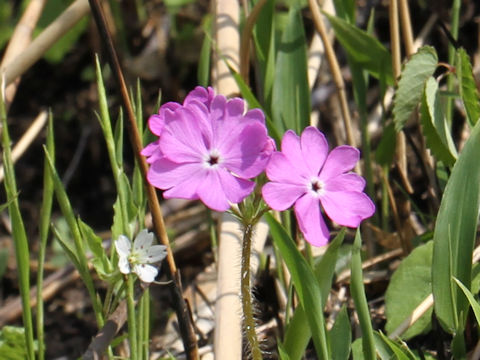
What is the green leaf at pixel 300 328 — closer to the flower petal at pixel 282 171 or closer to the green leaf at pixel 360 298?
the green leaf at pixel 360 298

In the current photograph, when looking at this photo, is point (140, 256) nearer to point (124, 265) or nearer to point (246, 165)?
point (124, 265)

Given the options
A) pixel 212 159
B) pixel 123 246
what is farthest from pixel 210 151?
pixel 123 246

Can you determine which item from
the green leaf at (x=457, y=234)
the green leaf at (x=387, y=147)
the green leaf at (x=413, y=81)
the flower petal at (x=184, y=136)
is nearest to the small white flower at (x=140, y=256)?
the flower petal at (x=184, y=136)

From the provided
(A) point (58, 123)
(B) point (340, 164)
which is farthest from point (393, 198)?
(A) point (58, 123)

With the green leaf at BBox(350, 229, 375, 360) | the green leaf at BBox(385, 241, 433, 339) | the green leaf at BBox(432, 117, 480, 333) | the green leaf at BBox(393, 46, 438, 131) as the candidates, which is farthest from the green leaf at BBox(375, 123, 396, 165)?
the green leaf at BBox(350, 229, 375, 360)

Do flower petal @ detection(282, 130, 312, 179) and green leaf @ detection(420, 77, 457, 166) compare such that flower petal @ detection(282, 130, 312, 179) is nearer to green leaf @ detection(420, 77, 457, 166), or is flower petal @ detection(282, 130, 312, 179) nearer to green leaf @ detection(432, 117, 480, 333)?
green leaf @ detection(432, 117, 480, 333)

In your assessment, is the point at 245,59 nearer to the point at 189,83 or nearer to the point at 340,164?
the point at 340,164
